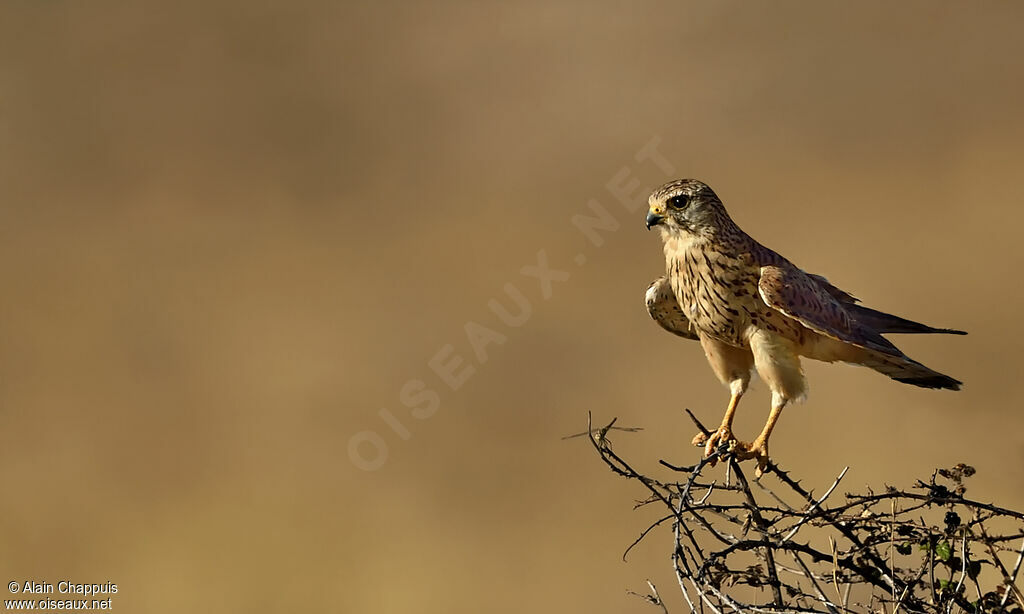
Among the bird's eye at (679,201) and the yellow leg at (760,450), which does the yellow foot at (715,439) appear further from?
the bird's eye at (679,201)

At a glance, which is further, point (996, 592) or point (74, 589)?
point (74, 589)

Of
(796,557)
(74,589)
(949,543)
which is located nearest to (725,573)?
(796,557)

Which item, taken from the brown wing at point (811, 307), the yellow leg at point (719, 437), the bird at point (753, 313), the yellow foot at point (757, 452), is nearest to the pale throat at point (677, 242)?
the bird at point (753, 313)

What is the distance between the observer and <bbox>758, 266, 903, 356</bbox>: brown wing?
7.85ft

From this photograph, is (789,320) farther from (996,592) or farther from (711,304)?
(996,592)

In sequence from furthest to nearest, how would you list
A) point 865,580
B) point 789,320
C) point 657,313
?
point 657,313
point 789,320
point 865,580

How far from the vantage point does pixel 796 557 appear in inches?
70.1

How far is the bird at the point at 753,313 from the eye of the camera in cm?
242

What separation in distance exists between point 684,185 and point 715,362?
47cm

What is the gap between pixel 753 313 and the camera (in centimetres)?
244

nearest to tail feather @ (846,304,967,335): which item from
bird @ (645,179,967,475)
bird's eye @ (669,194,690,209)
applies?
bird @ (645,179,967,475)

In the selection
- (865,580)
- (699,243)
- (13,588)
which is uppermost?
(699,243)

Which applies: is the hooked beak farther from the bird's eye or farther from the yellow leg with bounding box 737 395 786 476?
the yellow leg with bounding box 737 395 786 476

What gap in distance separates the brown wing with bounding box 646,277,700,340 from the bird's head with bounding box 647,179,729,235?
0.63 feet
